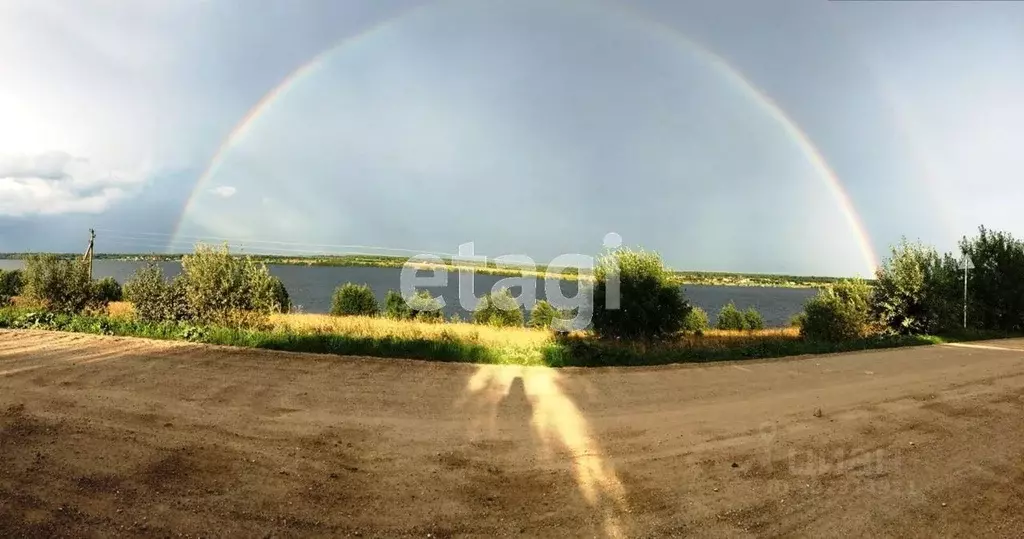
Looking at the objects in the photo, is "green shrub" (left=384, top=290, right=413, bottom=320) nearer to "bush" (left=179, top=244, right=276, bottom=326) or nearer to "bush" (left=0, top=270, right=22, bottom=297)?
"bush" (left=179, top=244, right=276, bottom=326)

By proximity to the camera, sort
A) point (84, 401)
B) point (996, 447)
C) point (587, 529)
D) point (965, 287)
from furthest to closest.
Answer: point (965, 287) < point (84, 401) < point (996, 447) < point (587, 529)

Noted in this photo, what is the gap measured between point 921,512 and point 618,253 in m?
14.2

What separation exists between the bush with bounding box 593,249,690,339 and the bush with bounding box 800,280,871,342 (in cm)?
1002

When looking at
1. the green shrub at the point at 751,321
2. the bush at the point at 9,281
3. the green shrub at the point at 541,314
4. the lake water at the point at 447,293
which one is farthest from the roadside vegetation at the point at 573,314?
the bush at the point at 9,281

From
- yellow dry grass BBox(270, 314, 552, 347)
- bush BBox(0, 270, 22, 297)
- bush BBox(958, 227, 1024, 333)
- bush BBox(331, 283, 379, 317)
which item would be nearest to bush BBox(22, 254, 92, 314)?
yellow dry grass BBox(270, 314, 552, 347)

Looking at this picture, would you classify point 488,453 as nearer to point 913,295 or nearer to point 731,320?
point 913,295

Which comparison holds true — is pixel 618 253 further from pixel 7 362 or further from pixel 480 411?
pixel 7 362

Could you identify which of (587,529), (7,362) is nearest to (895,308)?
(587,529)

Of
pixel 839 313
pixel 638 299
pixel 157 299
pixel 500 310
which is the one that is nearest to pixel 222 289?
pixel 157 299

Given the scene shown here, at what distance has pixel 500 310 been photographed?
1419 inches

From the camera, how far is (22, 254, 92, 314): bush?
23031 mm

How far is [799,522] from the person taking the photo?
16.6ft

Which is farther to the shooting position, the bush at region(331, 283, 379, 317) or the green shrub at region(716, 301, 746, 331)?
the green shrub at region(716, 301, 746, 331)

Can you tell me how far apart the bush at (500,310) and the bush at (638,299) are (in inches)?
652
